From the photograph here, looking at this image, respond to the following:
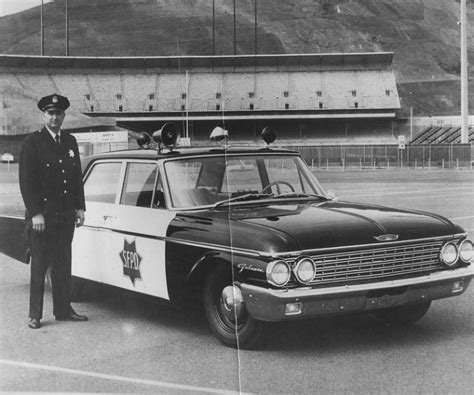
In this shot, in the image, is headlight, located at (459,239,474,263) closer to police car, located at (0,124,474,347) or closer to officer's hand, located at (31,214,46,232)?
police car, located at (0,124,474,347)

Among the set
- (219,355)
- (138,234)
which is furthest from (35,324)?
(219,355)

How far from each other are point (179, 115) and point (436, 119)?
101 feet

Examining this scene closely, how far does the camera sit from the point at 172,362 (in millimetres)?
4910

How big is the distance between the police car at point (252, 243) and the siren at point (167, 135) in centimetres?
1

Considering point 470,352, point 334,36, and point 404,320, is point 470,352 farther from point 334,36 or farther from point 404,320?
point 334,36

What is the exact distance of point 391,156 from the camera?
50.6m

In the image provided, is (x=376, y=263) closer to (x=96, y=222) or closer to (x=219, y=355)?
(x=219, y=355)

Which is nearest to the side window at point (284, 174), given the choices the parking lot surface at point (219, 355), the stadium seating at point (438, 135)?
the parking lot surface at point (219, 355)

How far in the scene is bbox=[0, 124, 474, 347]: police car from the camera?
4852mm

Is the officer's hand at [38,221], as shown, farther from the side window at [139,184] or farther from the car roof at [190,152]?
the car roof at [190,152]

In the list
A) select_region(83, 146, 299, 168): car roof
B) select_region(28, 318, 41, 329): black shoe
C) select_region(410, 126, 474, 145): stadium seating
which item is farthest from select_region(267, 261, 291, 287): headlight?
select_region(410, 126, 474, 145): stadium seating

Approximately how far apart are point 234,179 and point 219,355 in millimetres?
1271

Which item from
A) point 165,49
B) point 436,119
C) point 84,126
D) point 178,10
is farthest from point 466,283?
point 178,10

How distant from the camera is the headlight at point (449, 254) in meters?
5.42
